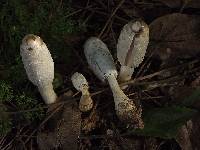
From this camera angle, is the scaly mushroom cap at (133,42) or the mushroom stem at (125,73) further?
the mushroom stem at (125,73)

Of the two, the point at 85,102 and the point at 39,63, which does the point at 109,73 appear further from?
the point at 39,63

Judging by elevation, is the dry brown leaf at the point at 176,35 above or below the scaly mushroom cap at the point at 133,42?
above

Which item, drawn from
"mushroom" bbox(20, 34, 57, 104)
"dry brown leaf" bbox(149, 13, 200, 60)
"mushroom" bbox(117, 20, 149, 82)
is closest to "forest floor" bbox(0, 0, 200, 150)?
"dry brown leaf" bbox(149, 13, 200, 60)

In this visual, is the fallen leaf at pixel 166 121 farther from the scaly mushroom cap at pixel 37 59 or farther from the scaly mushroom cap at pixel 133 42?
the scaly mushroom cap at pixel 37 59

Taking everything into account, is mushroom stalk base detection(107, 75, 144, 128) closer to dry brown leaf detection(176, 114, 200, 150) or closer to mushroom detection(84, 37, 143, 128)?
mushroom detection(84, 37, 143, 128)

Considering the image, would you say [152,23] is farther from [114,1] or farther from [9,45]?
[9,45]

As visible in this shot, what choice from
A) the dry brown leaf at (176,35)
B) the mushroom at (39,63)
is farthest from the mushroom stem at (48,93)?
the dry brown leaf at (176,35)

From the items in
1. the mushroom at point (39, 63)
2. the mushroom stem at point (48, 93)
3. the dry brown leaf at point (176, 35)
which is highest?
the dry brown leaf at point (176, 35)

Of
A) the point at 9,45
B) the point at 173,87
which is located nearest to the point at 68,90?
the point at 9,45
